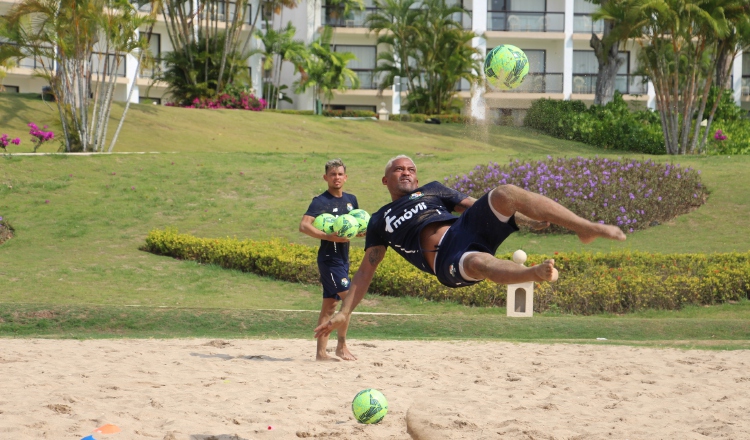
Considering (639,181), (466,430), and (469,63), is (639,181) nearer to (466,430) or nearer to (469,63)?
(466,430)

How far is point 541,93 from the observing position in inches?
1937

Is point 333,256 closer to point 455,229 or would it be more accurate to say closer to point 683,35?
point 455,229

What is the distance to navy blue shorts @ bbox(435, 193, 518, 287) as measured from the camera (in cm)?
589

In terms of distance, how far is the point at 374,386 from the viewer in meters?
7.62

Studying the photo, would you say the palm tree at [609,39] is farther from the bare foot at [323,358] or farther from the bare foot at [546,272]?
the bare foot at [546,272]

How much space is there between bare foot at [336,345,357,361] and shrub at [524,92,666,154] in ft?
81.7

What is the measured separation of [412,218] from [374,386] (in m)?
1.92

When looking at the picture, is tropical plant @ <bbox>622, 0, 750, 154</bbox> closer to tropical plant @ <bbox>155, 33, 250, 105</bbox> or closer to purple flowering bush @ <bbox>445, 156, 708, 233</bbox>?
purple flowering bush @ <bbox>445, 156, 708, 233</bbox>

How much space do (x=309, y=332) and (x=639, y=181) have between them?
9.58m

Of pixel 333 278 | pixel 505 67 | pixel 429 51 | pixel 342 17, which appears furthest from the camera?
pixel 342 17

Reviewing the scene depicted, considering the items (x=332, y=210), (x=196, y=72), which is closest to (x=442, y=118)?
(x=196, y=72)

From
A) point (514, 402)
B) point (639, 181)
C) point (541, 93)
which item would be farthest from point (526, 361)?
point (541, 93)

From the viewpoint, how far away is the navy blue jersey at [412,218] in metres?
6.37

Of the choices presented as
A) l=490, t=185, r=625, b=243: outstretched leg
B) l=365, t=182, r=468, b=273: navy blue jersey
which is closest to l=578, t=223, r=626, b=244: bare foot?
l=490, t=185, r=625, b=243: outstretched leg
